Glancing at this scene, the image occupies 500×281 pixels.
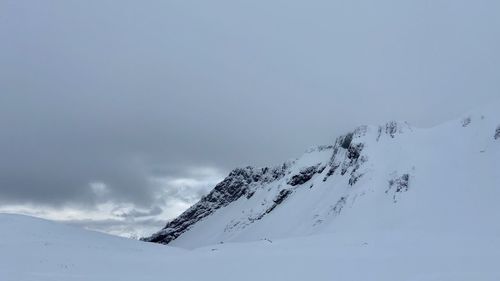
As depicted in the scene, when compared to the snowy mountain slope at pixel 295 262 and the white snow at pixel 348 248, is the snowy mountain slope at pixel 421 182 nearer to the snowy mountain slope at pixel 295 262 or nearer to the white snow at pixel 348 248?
the white snow at pixel 348 248

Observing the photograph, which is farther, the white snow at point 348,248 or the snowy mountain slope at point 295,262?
the white snow at point 348,248

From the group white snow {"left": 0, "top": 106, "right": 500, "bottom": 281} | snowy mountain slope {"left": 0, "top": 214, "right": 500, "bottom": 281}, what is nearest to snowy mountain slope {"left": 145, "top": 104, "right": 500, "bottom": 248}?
white snow {"left": 0, "top": 106, "right": 500, "bottom": 281}

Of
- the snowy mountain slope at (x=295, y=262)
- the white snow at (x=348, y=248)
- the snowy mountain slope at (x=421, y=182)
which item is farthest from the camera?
the snowy mountain slope at (x=421, y=182)

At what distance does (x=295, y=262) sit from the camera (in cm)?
2861

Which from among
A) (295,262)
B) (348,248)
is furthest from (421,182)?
(295,262)

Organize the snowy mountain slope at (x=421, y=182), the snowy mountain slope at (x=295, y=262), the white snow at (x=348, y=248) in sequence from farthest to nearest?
the snowy mountain slope at (x=421, y=182), the white snow at (x=348, y=248), the snowy mountain slope at (x=295, y=262)

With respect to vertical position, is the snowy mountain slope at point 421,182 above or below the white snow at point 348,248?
above

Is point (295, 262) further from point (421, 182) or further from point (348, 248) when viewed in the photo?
point (421, 182)

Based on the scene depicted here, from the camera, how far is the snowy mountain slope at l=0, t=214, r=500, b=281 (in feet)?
80.2

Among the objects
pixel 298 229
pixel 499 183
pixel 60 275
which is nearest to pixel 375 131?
pixel 298 229

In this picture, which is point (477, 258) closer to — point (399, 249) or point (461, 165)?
point (399, 249)

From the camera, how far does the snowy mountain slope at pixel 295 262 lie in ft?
80.2

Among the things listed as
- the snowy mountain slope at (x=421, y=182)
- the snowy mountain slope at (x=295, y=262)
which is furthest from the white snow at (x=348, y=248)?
the snowy mountain slope at (x=421, y=182)

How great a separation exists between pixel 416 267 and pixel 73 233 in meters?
40.3
